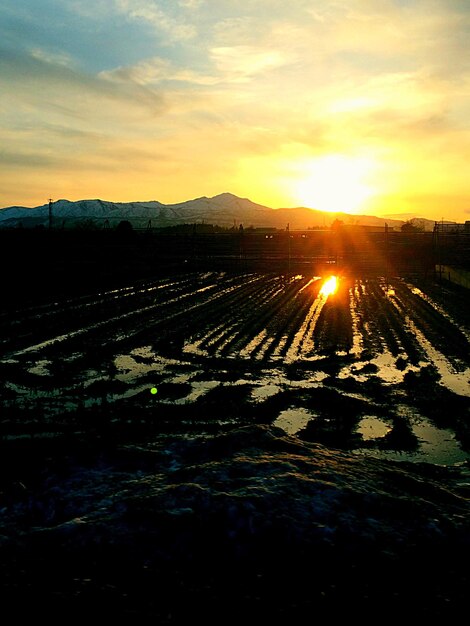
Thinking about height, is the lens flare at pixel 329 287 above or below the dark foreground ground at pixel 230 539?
above

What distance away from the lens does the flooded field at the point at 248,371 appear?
271 inches

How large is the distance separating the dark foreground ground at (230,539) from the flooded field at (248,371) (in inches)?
66.1

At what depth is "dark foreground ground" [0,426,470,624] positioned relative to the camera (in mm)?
3131

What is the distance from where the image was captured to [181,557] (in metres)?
3.53

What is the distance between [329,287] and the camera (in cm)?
2392

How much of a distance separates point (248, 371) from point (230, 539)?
6.13 m

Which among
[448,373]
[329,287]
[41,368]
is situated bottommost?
[41,368]

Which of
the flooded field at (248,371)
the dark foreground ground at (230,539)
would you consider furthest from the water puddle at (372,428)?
the dark foreground ground at (230,539)

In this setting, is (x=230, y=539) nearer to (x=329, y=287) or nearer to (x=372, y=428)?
(x=372, y=428)

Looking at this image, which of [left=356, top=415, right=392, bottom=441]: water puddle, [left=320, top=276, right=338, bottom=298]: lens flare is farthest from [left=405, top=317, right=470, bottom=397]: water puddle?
[left=320, top=276, right=338, bottom=298]: lens flare

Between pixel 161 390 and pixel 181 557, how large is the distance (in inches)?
202

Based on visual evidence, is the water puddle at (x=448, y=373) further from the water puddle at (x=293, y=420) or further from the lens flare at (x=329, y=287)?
the lens flare at (x=329, y=287)

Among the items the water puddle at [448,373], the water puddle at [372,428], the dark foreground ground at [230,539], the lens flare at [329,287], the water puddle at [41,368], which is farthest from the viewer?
the lens flare at [329,287]

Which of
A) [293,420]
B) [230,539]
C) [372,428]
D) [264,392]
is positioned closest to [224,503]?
[230,539]
